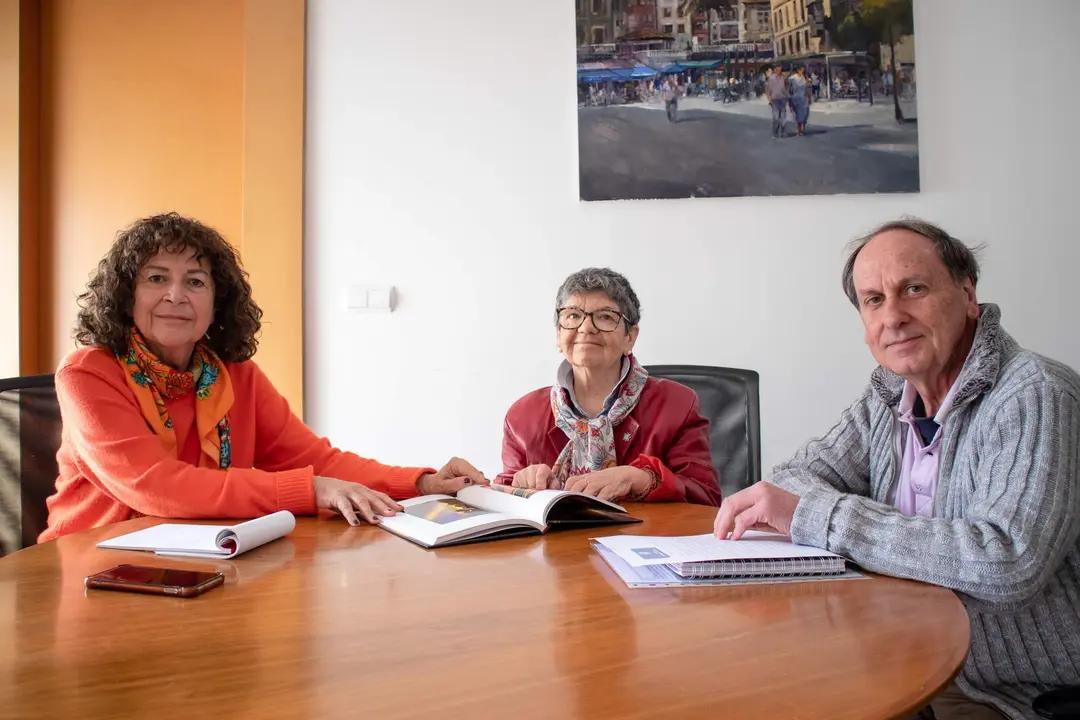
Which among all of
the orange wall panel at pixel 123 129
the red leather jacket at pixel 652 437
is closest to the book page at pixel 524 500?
the red leather jacket at pixel 652 437

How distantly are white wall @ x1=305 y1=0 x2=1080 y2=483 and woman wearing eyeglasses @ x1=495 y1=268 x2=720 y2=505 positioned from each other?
0.74 metres

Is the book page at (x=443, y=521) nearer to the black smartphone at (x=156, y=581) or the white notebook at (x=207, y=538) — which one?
the white notebook at (x=207, y=538)

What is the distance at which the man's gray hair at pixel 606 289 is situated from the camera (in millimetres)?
2039

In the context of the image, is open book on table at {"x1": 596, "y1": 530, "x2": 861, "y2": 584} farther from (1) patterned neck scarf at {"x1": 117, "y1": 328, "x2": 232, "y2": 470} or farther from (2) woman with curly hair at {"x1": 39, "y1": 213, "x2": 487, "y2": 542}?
(1) patterned neck scarf at {"x1": 117, "y1": 328, "x2": 232, "y2": 470}

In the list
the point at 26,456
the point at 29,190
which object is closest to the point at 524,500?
the point at 26,456

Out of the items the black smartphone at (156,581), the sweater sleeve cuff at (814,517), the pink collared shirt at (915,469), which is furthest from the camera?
the pink collared shirt at (915,469)

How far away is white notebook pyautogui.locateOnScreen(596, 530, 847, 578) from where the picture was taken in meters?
1.01

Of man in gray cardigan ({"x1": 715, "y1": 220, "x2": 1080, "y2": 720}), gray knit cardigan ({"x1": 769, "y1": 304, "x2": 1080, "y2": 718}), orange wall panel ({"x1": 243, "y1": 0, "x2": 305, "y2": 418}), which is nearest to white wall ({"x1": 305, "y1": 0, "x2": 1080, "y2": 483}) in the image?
orange wall panel ({"x1": 243, "y1": 0, "x2": 305, "y2": 418})

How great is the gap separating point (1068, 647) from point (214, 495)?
55.8 inches

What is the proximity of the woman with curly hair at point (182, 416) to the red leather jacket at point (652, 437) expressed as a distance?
335mm

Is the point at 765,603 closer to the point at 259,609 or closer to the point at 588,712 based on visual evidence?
the point at 588,712

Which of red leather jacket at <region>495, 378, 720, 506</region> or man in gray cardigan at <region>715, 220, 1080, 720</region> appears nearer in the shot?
man in gray cardigan at <region>715, 220, 1080, 720</region>

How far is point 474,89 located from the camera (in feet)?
9.43

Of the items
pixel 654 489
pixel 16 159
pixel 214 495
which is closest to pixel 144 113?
pixel 16 159
